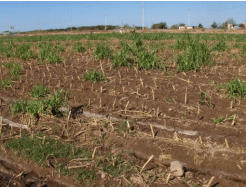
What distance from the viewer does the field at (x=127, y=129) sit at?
3.48m

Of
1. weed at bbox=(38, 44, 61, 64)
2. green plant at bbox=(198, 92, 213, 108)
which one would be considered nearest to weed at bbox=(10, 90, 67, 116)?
green plant at bbox=(198, 92, 213, 108)

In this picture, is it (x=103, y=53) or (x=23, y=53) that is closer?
(x=103, y=53)

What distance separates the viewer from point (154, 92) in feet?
19.4

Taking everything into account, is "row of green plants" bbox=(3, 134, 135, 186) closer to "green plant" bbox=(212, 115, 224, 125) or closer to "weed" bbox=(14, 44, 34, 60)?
"green plant" bbox=(212, 115, 224, 125)

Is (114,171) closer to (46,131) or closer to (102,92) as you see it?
(46,131)

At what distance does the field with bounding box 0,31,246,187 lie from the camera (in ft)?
11.4

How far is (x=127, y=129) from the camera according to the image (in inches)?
172

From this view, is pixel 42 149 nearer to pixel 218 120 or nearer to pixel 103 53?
pixel 218 120

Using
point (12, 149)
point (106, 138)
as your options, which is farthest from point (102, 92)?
point (12, 149)

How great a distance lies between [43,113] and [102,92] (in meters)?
1.54

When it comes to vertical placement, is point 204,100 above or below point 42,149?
above

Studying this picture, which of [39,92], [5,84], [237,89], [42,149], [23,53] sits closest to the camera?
[42,149]

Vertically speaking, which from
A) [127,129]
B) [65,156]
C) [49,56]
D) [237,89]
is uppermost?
[49,56]

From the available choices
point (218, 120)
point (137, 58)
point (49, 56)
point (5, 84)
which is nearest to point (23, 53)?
point (49, 56)
